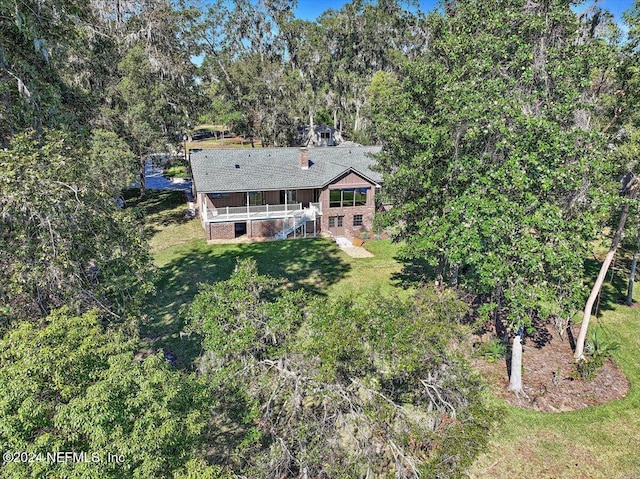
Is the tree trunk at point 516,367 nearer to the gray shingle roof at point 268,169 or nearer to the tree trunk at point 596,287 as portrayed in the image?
the tree trunk at point 596,287

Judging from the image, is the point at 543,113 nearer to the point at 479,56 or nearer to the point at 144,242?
the point at 479,56

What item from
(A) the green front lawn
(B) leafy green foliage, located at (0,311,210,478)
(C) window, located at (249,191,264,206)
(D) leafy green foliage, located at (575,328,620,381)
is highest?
(C) window, located at (249,191,264,206)

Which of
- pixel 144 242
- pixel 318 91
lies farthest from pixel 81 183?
pixel 318 91

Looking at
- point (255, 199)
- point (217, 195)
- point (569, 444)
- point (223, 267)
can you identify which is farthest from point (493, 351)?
point (217, 195)

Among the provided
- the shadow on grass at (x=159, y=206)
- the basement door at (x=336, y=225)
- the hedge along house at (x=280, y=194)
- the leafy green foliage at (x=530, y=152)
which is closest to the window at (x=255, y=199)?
the hedge along house at (x=280, y=194)

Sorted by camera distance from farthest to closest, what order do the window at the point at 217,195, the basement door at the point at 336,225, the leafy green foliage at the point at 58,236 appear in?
the basement door at the point at 336,225 → the window at the point at 217,195 → the leafy green foliage at the point at 58,236

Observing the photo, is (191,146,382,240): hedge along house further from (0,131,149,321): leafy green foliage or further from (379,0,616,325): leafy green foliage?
(379,0,616,325): leafy green foliage

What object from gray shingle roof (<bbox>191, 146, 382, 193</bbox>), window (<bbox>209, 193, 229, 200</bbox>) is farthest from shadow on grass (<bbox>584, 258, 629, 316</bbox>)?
window (<bbox>209, 193, 229, 200</bbox>)
